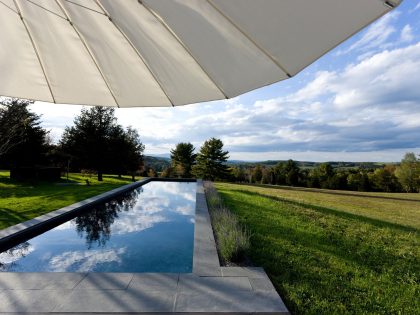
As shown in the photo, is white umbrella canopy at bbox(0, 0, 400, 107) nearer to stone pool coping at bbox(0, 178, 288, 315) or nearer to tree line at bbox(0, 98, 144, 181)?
stone pool coping at bbox(0, 178, 288, 315)

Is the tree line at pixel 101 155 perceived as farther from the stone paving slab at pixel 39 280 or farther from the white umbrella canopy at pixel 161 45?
the white umbrella canopy at pixel 161 45

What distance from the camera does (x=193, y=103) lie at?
6.27 feet

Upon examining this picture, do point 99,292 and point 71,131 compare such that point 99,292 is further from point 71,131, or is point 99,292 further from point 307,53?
point 71,131

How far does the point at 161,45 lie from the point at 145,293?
3.01 metres

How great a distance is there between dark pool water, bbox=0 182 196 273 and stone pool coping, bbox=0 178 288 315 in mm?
1147

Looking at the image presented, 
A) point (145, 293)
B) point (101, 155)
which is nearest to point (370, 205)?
point (145, 293)

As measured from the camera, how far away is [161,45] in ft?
5.46

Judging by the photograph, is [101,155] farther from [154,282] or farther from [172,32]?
[172,32]

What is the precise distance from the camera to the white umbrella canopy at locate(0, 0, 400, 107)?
1.23 metres

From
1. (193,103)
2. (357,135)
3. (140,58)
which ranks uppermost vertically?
(357,135)

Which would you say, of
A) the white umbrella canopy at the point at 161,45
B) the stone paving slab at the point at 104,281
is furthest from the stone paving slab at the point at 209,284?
the white umbrella canopy at the point at 161,45

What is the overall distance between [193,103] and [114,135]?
23182 millimetres

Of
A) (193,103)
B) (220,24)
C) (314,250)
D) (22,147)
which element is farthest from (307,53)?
(22,147)

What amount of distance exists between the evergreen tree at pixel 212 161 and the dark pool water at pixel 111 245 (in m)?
44.1
